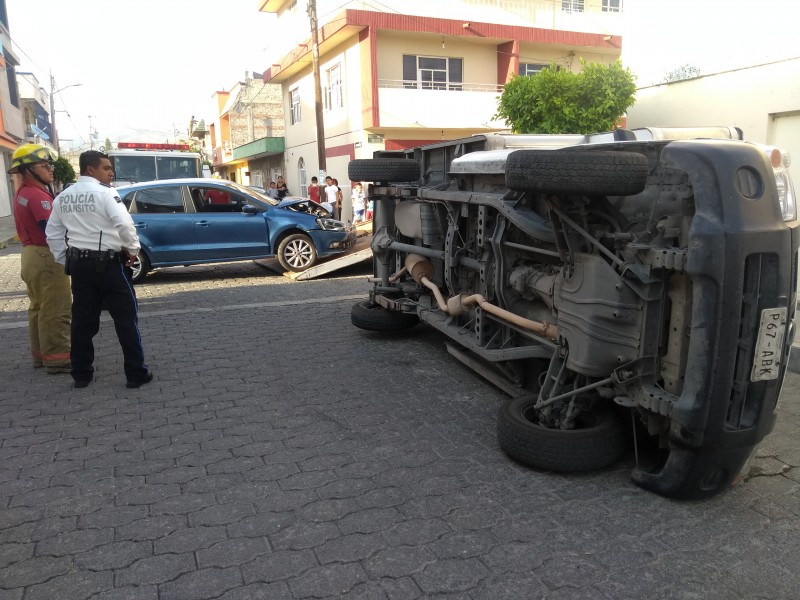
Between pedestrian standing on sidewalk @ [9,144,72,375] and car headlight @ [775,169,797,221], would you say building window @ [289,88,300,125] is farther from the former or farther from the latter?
car headlight @ [775,169,797,221]

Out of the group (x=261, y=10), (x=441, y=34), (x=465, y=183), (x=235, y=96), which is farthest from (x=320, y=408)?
(x=235, y=96)

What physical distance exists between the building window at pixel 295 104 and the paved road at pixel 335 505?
25.0 m

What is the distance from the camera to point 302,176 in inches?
1128

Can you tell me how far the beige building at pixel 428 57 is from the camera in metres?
21.3

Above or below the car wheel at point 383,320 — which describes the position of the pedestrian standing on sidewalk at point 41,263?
above

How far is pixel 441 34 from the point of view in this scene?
22094mm

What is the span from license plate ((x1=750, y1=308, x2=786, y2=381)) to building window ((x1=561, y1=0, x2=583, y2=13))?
80.9 ft

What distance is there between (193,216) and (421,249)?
6147mm

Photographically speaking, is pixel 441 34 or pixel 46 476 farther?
pixel 441 34

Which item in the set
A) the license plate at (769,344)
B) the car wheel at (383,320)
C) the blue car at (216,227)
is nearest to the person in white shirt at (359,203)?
the blue car at (216,227)

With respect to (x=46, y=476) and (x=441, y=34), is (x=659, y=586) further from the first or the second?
(x=441, y=34)

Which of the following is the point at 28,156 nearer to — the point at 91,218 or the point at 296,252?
the point at 91,218

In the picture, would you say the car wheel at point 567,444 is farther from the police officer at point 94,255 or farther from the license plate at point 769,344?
the police officer at point 94,255

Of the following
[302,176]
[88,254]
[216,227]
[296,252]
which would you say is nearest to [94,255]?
[88,254]
